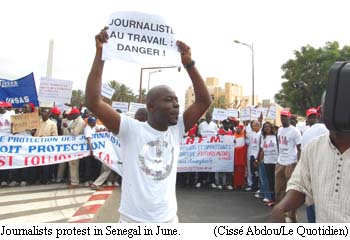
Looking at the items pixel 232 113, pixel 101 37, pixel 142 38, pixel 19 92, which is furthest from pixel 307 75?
pixel 101 37

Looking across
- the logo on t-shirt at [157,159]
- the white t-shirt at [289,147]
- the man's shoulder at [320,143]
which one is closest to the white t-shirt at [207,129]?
the white t-shirt at [289,147]

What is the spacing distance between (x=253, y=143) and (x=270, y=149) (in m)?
1.52

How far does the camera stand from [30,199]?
8.20 m

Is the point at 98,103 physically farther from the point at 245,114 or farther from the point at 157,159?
the point at 245,114

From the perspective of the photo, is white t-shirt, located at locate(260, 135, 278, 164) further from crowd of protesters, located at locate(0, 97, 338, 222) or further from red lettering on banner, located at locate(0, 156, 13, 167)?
red lettering on banner, located at locate(0, 156, 13, 167)

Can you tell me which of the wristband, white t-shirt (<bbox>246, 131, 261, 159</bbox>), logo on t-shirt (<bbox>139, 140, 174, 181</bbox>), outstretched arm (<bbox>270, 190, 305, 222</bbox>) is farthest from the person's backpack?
white t-shirt (<bbox>246, 131, 261, 159</bbox>)

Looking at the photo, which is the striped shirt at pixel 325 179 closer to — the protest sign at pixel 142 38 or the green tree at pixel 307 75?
the protest sign at pixel 142 38

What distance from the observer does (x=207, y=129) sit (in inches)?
435

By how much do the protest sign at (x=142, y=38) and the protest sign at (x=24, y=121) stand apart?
22.1ft

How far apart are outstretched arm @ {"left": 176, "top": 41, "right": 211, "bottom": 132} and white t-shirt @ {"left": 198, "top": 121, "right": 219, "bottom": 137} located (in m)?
7.80

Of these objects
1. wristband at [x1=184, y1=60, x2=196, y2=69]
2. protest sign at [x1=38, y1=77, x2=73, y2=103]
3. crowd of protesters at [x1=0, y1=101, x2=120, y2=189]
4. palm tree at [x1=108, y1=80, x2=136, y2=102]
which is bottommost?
crowd of protesters at [x1=0, y1=101, x2=120, y2=189]

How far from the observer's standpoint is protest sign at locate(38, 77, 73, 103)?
1122 centimetres

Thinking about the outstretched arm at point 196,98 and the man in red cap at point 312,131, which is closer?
the outstretched arm at point 196,98

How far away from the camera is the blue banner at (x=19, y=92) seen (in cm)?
1026
